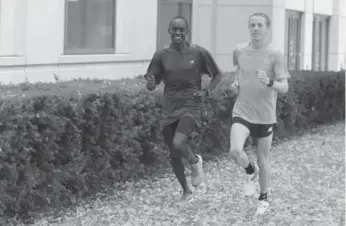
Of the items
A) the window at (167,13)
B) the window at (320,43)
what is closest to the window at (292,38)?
the window at (320,43)

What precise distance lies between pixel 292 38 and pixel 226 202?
13903mm

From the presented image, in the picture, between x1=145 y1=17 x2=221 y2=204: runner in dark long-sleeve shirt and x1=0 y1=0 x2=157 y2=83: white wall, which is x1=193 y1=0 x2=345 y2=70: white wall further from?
x1=145 y1=17 x2=221 y2=204: runner in dark long-sleeve shirt

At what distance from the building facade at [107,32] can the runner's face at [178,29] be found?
3.84 metres

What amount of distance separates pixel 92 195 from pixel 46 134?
1432 mm

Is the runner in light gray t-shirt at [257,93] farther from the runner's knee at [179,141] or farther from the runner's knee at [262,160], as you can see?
the runner's knee at [179,141]

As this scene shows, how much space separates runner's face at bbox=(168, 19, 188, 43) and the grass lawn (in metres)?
1.71

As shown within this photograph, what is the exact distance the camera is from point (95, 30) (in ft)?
43.9

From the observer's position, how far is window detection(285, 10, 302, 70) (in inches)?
840

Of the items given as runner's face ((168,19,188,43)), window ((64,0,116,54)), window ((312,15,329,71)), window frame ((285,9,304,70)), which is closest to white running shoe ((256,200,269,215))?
runner's face ((168,19,188,43))

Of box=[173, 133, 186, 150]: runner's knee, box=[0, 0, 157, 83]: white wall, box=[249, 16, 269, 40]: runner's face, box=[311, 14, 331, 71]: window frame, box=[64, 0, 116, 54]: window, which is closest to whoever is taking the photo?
box=[249, 16, 269, 40]: runner's face

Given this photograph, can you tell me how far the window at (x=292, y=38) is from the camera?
21344 mm

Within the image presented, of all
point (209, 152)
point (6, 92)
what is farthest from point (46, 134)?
point (209, 152)

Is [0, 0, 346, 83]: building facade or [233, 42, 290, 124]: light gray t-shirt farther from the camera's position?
[0, 0, 346, 83]: building facade

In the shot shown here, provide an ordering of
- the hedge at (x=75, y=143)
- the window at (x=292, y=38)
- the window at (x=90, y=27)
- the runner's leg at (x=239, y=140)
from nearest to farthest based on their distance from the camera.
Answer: the hedge at (x=75, y=143), the runner's leg at (x=239, y=140), the window at (x=90, y=27), the window at (x=292, y=38)
